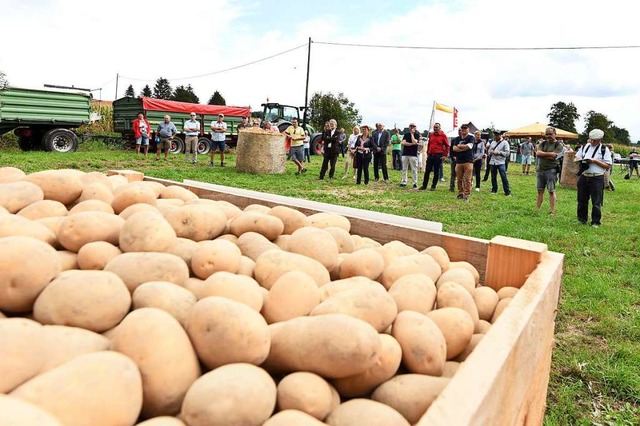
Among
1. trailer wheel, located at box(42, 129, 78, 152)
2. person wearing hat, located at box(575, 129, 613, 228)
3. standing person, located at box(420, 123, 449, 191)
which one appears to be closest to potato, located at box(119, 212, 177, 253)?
person wearing hat, located at box(575, 129, 613, 228)

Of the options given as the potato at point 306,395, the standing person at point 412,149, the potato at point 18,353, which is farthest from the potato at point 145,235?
the standing person at point 412,149

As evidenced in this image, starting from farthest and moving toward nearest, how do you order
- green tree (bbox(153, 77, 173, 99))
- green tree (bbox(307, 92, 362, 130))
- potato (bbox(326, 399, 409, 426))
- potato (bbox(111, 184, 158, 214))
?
green tree (bbox(153, 77, 173, 99)) → green tree (bbox(307, 92, 362, 130)) → potato (bbox(111, 184, 158, 214)) → potato (bbox(326, 399, 409, 426))

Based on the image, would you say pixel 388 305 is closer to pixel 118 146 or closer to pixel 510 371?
pixel 510 371

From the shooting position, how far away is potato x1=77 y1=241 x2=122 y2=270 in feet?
5.29

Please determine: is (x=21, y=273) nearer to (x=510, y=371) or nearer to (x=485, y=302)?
(x=510, y=371)

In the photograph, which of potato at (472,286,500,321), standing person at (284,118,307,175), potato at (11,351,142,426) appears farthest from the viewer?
standing person at (284,118,307,175)

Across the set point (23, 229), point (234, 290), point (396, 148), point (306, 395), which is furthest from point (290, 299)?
point (396, 148)

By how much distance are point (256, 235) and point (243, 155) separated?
11.5 metres

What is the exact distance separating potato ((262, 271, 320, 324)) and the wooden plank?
102 centimetres

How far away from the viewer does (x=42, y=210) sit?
2100 mm

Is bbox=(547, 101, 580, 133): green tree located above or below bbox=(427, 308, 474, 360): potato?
above

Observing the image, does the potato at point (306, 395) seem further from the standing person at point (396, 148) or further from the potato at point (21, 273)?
the standing person at point (396, 148)

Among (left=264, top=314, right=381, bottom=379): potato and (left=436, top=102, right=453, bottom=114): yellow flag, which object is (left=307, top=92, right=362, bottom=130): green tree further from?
(left=264, top=314, right=381, bottom=379): potato

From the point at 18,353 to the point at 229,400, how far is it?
485mm
